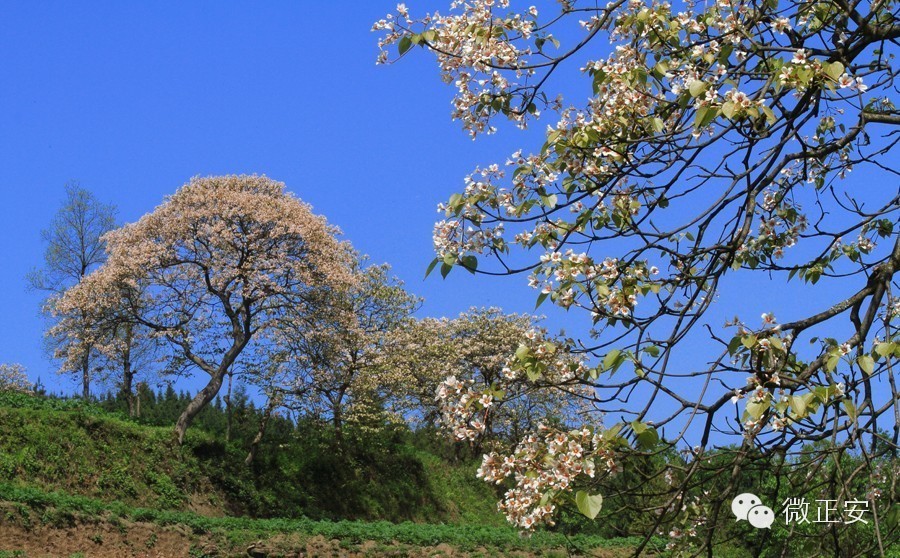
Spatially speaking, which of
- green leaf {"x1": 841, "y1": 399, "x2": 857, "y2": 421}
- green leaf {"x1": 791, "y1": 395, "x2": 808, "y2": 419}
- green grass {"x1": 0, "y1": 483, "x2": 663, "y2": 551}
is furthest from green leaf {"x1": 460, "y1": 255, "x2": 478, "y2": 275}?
green grass {"x1": 0, "y1": 483, "x2": 663, "y2": 551}

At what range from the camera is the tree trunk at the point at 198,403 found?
22.7 meters

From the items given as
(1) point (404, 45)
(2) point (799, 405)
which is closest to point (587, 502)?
(2) point (799, 405)

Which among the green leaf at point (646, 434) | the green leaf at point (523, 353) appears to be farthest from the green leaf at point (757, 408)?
the green leaf at point (523, 353)

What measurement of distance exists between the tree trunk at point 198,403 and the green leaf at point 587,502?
2053 cm

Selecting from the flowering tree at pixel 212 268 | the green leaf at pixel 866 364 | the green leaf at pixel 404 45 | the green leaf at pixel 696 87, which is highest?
the flowering tree at pixel 212 268

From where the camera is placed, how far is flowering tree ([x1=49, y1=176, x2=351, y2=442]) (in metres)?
22.2

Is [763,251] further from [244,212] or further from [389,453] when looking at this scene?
[389,453]

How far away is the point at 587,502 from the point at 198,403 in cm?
2068

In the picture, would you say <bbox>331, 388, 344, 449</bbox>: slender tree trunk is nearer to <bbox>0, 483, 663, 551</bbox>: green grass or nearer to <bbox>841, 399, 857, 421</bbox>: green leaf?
<bbox>0, 483, 663, 551</bbox>: green grass

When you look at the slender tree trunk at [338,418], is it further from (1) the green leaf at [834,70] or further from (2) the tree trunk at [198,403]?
(1) the green leaf at [834,70]

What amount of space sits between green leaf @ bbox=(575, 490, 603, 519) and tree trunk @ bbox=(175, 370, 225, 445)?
67.3ft

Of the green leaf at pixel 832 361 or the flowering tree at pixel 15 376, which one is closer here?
the green leaf at pixel 832 361

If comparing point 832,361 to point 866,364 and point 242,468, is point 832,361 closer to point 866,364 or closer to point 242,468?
point 866,364

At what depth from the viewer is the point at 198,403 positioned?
22828 millimetres
